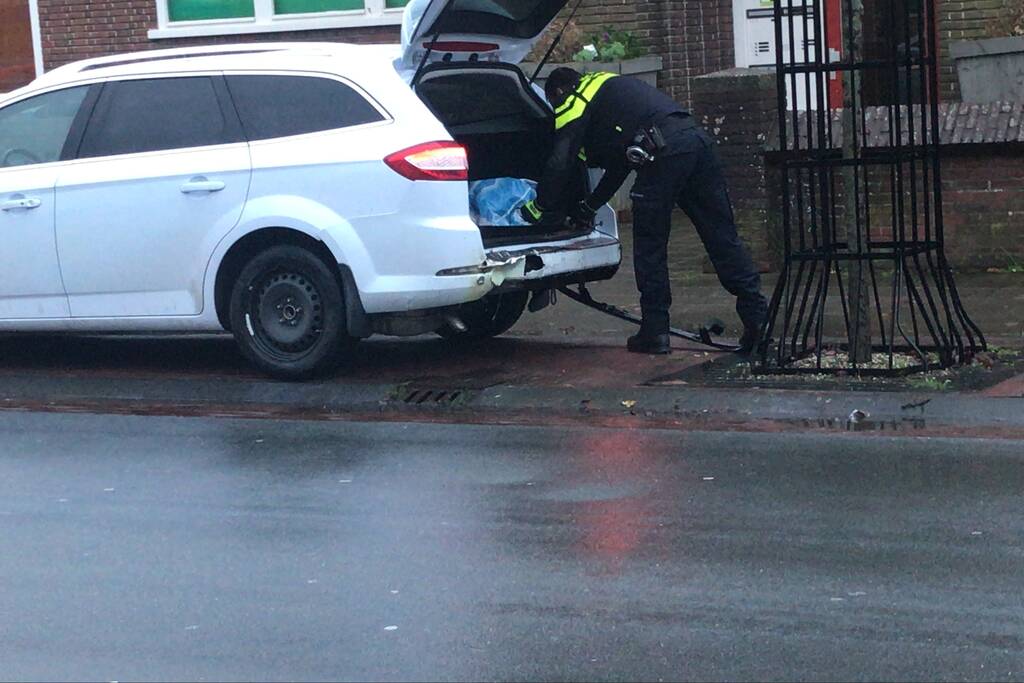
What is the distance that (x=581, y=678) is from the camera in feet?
15.5

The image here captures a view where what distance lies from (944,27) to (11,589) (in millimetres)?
10794

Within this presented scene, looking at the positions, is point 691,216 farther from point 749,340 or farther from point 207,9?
point 207,9

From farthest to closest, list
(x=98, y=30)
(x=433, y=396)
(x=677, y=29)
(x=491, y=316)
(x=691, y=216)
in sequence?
(x=98, y=30) → (x=677, y=29) → (x=491, y=316) → (x=691, y=216) → (x=433, y=396)

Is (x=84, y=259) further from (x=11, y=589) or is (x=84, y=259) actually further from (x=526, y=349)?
(x=11, y=589)

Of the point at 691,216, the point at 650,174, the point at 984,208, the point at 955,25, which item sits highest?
the point at 955,25

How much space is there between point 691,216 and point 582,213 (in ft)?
1.95

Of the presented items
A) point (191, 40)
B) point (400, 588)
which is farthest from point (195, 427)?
point (191, 40)

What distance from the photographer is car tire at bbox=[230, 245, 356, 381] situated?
9070 millimetres

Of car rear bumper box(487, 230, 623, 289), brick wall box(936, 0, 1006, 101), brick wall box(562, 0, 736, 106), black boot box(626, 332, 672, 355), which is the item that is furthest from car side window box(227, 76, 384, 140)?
brick wall box(562, 0, 736, 106)

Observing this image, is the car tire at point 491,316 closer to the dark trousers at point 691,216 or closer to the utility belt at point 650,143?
the dark trousers at point 691,216

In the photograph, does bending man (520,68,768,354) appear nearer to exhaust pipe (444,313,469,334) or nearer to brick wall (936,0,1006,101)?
exhaust pipe (444,313,469,334)

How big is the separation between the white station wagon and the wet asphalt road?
3.53 feet

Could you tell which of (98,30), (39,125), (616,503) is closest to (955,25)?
(39,125)

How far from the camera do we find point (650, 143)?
9.30 meters
